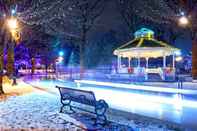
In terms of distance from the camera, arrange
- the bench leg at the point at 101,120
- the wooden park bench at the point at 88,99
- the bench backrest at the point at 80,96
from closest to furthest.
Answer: the bench leg at the point at 101,120
the wooden park bench at the point at 88,99
the bench backrest at the point at 80,96

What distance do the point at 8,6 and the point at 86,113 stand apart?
9.70 meters

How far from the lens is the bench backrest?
9550mm

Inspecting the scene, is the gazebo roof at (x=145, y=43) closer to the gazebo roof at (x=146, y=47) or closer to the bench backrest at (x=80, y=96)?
the gazebo roof at (x=146, y=47)

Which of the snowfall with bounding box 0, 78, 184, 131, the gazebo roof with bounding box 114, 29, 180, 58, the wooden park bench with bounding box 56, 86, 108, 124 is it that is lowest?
the snowfall with bounding box 0, 78, 184, 131

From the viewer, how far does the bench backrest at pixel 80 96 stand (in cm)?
955


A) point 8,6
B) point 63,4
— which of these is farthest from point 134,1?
point 8,6

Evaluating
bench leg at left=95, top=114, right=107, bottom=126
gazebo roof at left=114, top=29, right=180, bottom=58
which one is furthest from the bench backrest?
gazebo roof at left=114, top=29, right=180, bottom=58

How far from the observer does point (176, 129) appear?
335 inches

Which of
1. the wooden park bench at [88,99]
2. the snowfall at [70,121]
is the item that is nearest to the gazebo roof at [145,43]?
the snowfall at [70,121]

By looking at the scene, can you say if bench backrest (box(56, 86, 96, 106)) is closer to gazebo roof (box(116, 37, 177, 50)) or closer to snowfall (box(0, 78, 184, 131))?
snowfall (box(0, 78, 184, 131))

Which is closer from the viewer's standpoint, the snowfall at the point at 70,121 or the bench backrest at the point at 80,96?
the snowfall at the point at 70,121

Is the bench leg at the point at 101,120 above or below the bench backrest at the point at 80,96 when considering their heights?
below

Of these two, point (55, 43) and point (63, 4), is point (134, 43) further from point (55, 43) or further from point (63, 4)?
point (55, 43)

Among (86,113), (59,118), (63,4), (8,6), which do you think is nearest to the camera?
(59,118)
